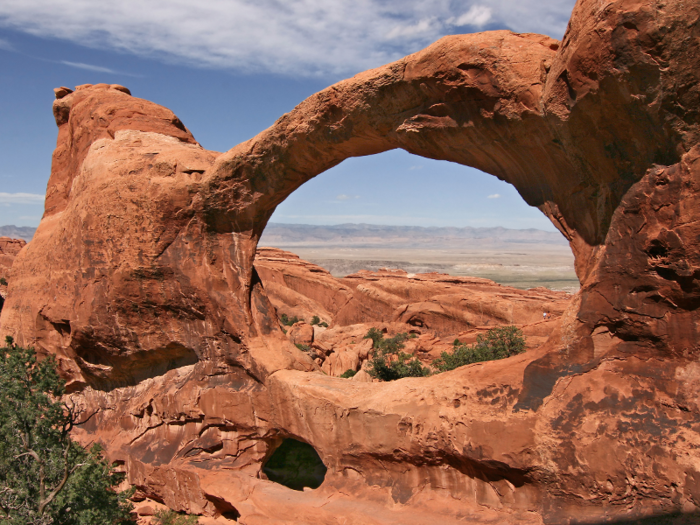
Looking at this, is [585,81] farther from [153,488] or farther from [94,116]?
[94,116]

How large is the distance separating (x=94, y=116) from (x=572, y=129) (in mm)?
9987

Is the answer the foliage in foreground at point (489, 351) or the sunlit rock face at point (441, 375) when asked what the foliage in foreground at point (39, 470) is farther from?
the foliage in foreground at point (489, 351)

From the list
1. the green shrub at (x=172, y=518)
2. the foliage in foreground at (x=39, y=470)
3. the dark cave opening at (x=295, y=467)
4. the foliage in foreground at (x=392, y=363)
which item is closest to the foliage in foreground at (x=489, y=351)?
the foliage in foreground at (x=392, y=363)

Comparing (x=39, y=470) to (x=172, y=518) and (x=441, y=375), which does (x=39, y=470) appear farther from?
(x=441, y=375)

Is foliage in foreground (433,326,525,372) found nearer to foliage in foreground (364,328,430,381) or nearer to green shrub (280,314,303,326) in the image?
foliage in foreground (364,328,430,381)

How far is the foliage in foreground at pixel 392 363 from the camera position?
12969 millimetres

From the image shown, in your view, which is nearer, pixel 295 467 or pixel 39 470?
pixel 39 470

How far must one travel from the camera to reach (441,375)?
612cm

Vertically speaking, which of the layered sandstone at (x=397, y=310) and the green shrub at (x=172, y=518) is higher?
the layered sandstone at (x=397, y=310)

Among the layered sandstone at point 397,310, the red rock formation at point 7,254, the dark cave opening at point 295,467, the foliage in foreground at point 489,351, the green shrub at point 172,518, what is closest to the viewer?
the green shrub at point 172,518

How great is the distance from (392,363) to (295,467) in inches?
185

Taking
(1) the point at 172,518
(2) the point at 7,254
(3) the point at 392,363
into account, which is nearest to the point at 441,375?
(1) the point at 172,518

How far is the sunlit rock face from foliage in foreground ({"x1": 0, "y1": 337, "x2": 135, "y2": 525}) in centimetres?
132

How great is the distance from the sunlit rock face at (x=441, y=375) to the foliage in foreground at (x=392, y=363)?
526 centimetres
